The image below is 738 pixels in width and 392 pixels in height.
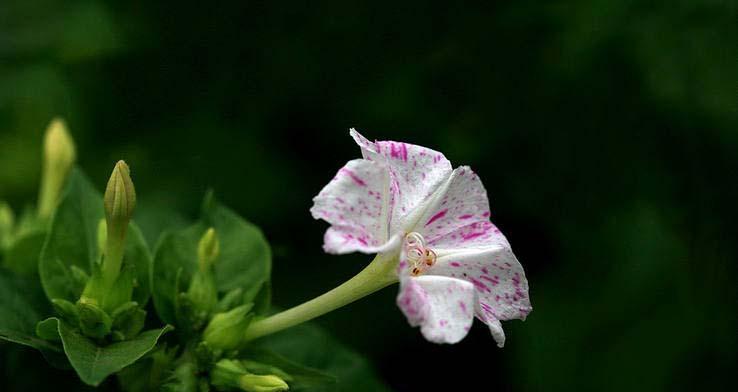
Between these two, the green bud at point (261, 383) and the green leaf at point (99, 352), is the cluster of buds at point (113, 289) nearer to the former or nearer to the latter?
the green leaf at point (99, 352)

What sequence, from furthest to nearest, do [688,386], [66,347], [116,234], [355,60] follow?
[355,60]
[688,386]
[116,234]
[66,347]

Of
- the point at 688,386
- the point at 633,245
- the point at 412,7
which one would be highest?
the point at 412,7

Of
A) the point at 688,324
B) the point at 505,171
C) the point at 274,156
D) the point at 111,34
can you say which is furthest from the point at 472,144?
the point at 111,34

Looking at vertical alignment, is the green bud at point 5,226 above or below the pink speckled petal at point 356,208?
below

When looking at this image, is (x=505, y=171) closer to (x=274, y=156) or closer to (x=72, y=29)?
Result: (x=274, y=156)

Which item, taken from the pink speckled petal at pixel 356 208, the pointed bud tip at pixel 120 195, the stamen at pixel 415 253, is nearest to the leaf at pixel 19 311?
the pointed bud tip at pixel 120 195

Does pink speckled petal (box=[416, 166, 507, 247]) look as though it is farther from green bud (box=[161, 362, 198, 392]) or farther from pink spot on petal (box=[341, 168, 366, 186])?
green bud (box=[161, 362, 198, 392])
